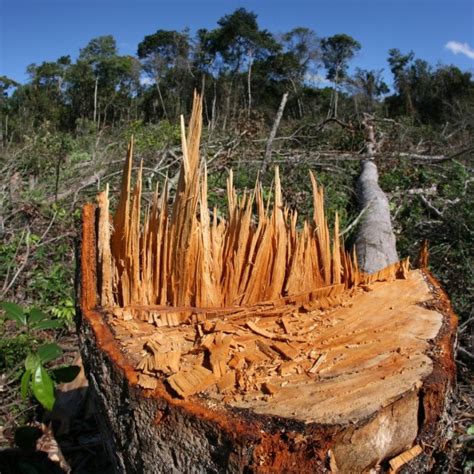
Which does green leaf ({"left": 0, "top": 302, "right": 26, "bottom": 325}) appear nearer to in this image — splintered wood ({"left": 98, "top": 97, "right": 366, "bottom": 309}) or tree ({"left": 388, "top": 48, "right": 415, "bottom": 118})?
splintered wood ({"left": 98, "top": 97, "right": 366, "bottom": 309})

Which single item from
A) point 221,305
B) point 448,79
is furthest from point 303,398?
point 448,79

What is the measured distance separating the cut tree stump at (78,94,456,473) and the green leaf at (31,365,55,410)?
0.52 meters

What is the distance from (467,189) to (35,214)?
4.56 m

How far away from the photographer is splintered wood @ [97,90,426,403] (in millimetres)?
1380

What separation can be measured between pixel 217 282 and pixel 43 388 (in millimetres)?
903

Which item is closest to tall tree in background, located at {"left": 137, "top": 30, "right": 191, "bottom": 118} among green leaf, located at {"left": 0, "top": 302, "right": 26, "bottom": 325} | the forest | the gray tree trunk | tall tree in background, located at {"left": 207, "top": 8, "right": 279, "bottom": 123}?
tall tree in background, located at {"left": 207, "top": 8, "right": 279, "bottom": 123}

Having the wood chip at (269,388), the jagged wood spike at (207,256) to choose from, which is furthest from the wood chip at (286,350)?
the jagged wood spike at (207,256)

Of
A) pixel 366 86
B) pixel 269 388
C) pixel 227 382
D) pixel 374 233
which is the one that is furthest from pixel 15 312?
pixel 366 86

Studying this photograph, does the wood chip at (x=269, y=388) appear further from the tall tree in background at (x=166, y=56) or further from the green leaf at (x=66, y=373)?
the tall tree in background at (x=166, y=56)

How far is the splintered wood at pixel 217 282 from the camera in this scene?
138 centimetres

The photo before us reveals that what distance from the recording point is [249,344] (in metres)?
1.41

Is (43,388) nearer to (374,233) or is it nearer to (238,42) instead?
(374,233)

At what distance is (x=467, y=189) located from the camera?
17.8 feet

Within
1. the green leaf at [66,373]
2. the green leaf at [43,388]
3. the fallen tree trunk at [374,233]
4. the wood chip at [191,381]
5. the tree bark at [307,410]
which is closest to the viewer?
the tree bark at [307,410]
